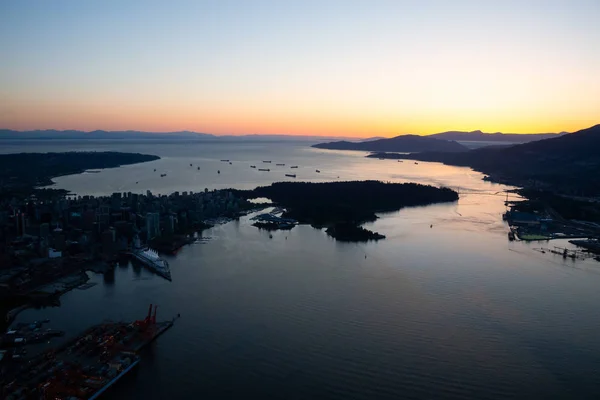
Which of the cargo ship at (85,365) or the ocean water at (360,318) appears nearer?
the cargo ship at (85,365)

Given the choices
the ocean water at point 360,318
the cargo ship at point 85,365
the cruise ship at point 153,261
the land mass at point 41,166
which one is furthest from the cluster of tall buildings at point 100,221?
the land mass at point 41,166

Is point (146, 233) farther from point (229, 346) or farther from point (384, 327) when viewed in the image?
point (384, 327)

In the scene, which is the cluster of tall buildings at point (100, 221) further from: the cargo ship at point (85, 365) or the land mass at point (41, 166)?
the land mass at point (41, 166)

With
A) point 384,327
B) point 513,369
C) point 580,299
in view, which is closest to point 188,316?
point 384,327

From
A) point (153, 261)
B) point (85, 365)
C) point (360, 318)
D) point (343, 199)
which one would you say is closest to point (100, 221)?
point (153, 261)

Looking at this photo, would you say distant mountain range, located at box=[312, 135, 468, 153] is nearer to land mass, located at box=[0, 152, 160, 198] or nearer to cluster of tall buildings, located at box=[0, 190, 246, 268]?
land mass, located at box=[0, 152, 160, 198]
